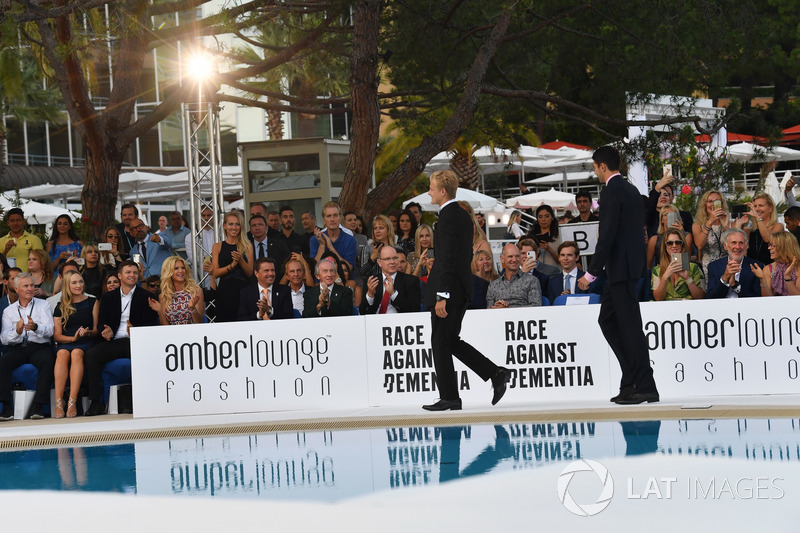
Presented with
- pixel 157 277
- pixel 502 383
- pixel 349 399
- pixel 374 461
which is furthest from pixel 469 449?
pixel 157 277

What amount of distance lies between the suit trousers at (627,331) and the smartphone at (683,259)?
172cm

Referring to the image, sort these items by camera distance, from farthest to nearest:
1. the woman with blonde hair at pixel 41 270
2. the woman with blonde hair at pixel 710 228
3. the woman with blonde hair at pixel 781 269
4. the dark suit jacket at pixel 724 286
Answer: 1. the woman with blonde hair at pixel 41 270
2. the woman with blonde hair at pixel 710 228
3. the dark suit jacket at pixel 724 286
4. the woman with blonde hair at pixel 781 269

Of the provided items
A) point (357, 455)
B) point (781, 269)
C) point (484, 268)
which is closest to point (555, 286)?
point (484, 268)

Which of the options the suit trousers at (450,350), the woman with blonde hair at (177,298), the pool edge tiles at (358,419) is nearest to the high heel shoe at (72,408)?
the pool edge tiles at (358,419)

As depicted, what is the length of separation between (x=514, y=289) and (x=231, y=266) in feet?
9.91

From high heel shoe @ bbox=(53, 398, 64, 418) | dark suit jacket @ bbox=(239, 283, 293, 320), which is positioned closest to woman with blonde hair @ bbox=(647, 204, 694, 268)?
dark suit jacket @ bbox=(239, 283, 293, 320)

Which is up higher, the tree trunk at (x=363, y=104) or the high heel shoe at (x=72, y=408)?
the tree trunk at (x=363, y=104)

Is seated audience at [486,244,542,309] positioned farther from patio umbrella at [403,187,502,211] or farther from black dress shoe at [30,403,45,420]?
patio umbrella at [403,187,502,211]

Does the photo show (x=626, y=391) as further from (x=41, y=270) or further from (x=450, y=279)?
(x=41, y=270)

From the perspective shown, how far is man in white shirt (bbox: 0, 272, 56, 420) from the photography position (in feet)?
35.7

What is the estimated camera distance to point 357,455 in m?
7.32

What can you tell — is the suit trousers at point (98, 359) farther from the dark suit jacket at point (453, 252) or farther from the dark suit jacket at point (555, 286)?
the dark suit jacket at point (555, 286)

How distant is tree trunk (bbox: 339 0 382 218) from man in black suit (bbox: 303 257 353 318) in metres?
4.16

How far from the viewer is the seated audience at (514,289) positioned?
408 inches
